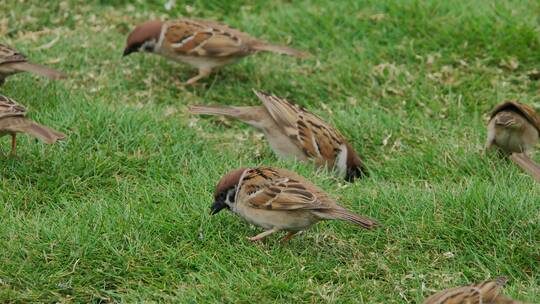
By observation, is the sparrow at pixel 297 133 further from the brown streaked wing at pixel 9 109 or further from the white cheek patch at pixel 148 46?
the brown streaked wing at pixel 9 109

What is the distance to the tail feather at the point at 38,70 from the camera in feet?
22.6

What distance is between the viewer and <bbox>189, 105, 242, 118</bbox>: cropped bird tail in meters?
6.95

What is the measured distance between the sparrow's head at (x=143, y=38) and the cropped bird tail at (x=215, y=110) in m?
1.05

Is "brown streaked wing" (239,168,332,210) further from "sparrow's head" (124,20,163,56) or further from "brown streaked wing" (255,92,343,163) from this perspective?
"sparrow's head" (124,20,163,56)

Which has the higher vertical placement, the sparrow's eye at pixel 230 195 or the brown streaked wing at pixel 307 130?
the sparrow's eye at pixel 230 195

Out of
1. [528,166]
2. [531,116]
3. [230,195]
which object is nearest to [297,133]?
[531,116]

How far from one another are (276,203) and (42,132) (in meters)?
1.58

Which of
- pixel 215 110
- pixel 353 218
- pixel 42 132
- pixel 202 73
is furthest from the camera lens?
pixel 202 73

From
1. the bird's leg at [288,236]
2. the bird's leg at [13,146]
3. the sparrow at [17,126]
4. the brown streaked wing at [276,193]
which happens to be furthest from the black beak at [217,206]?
the bird's leg at [13,146]

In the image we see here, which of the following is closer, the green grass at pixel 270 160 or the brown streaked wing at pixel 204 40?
the green grass at pixel 270 160

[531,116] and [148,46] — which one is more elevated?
[531,116]

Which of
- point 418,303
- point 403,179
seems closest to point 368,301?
point 418,303

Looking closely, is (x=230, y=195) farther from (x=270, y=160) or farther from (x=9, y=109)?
(x=9, y=109)

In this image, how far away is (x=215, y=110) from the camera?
7.00 metres
